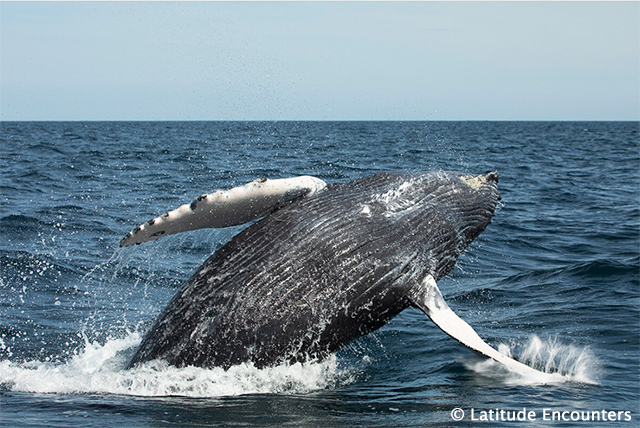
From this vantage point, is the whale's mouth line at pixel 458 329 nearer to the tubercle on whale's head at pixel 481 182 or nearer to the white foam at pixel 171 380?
the white foam at pixel 171 380

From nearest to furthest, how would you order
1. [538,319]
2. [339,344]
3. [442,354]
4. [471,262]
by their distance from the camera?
[339,344] < [442,354] < [538,319] < [471,262]

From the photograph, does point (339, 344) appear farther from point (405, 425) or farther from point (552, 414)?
point (552, 414)

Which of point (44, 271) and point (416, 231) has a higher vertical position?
point (416, 231)

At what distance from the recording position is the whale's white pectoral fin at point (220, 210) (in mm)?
6465

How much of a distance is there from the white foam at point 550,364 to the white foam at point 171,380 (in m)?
1.91

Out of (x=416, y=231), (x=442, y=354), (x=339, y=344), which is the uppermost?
(x=416, y=231)

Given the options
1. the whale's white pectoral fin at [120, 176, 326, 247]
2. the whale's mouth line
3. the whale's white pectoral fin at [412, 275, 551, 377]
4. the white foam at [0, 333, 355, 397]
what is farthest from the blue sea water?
the whale's white pectoral fin at [120, 176, 326, 247]

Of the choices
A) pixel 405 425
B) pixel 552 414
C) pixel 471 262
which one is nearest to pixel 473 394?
pixel 552 414

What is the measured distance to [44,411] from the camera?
229 inches

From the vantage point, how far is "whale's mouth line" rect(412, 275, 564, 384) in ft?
21.0

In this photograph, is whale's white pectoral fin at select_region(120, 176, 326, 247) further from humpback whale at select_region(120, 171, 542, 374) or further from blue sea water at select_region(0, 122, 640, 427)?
blue sea water at select_region(0, 122, 640, 427)

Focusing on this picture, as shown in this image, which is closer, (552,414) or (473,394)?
(552,414)

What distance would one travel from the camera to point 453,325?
6594mm

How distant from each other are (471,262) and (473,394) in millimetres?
7211
